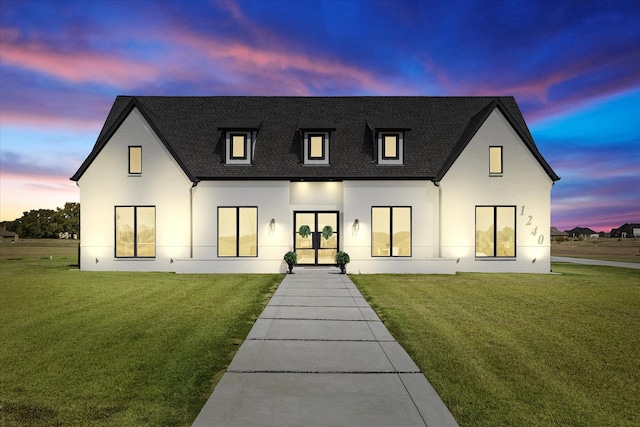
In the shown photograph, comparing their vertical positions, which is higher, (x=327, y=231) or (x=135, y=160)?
(x=135, y=160)

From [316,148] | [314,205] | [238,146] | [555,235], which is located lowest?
[555,235]

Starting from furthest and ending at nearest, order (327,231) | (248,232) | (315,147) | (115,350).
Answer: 1. (315,147)
2. (327,231)
3. (248,232)
4. (115,350)

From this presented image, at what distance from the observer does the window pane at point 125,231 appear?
23922 millimetres

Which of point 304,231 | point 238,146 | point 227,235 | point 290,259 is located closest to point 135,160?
point 238,146

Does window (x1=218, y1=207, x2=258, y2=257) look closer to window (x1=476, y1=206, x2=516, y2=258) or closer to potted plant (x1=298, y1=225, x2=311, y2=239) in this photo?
potted plant (x1=298, y1=225, x2=311, y2=239)

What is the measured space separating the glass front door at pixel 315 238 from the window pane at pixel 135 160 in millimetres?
8962

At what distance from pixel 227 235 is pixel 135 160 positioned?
6519 millimetres

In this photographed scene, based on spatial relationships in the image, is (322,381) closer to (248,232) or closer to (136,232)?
(248,232)

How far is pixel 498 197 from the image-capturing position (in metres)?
24.0

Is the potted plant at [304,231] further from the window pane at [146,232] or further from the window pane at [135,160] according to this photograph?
the window pane at [135,160]

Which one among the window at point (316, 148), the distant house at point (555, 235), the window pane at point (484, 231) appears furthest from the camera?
the distant house at point (555, 235)

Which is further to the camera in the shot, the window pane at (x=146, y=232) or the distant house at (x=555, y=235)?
the distant house at (x=555, y=235)

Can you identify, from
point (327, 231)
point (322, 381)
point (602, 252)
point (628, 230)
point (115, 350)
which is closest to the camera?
point (322, 381)

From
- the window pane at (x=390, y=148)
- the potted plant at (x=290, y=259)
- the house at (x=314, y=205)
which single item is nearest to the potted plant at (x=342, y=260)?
the house at (x=314, y=205)
